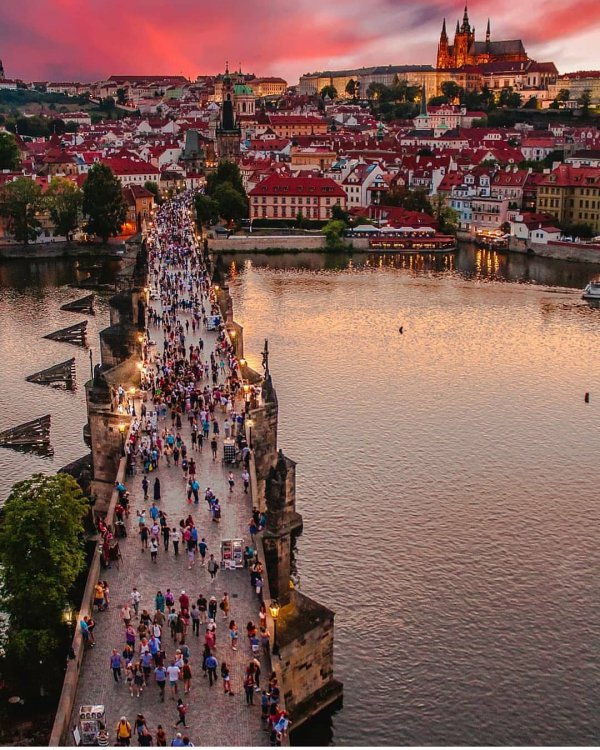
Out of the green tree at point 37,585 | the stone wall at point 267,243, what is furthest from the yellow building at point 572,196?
the green tree at point 37,585

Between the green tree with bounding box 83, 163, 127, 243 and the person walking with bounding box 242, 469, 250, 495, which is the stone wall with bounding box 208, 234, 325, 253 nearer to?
the green tree with bounding box 83, 163, 127, 243

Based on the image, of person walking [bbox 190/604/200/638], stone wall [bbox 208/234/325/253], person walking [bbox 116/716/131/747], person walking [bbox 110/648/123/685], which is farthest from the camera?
stone wall [bbox 208/234/325/253]

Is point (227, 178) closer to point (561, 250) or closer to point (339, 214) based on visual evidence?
point (339, 214)

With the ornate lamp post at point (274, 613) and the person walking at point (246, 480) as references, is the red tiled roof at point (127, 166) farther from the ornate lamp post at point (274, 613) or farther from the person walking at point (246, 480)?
the ornate lamp post at point (274, 613)

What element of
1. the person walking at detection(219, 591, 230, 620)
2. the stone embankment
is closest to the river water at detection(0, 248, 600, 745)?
the stone embankment

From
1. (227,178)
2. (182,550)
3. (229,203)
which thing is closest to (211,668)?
(182,550)
